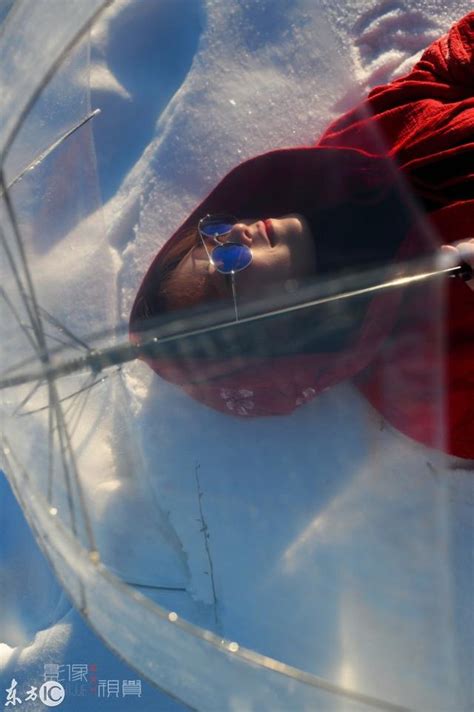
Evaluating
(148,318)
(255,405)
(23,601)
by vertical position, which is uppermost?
(148,318)

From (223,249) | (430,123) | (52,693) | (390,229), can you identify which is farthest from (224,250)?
(52,693)

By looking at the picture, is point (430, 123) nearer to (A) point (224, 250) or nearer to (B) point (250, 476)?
(A) point (224, 250)

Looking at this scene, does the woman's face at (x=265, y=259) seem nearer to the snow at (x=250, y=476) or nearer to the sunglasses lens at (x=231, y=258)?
the sunglasses lens at (x=231, y=258)

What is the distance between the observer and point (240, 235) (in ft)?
2.70

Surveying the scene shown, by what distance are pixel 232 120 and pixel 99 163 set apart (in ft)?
0.84

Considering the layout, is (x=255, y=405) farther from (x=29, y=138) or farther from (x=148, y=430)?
(x=29, y=138)

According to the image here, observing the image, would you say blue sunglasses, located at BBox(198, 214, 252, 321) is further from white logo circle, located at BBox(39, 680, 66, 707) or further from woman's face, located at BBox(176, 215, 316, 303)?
white logo circle, located at BBox(39, 680, 66, 707)

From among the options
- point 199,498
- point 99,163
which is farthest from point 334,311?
point 99,163

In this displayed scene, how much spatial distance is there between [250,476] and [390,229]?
1.20 feet

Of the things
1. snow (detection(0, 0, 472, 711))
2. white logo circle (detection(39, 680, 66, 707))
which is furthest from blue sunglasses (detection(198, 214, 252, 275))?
white logo circle (detection(39, 680, 66, 707))

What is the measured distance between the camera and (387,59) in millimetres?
1120

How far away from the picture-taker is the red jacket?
2.55 feet

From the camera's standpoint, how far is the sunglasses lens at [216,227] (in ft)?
2.73

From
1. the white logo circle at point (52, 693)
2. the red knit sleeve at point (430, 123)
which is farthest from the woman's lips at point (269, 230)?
the white logo circle at point (52, 693)
